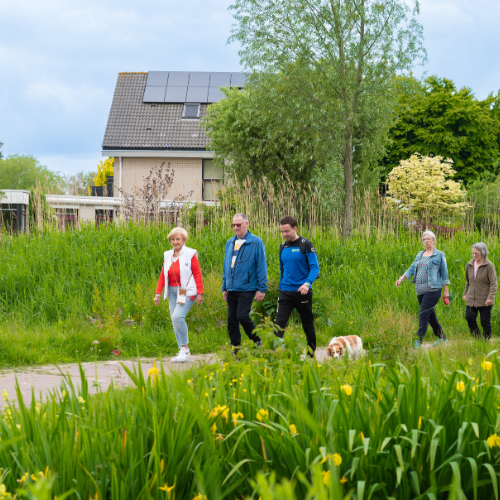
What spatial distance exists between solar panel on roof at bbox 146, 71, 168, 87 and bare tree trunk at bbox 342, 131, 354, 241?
Result: 22263 mm

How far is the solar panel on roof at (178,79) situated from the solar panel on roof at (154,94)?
967 millimetres

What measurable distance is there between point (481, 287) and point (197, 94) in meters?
27.7

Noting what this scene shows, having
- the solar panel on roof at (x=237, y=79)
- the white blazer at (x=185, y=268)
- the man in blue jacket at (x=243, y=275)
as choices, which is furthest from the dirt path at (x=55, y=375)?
the solar panel on roof at (x=237, y=79)

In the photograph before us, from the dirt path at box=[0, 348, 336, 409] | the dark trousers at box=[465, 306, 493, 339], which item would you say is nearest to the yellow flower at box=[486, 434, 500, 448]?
the dirt path at box=[0, 348, 336, 409]

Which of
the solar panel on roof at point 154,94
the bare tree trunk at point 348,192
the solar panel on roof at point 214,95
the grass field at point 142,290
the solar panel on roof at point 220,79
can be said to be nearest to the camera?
the grass field at point 142,290

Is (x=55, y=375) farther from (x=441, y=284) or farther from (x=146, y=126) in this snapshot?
(x=146, y=126)

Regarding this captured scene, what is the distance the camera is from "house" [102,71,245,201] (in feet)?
100

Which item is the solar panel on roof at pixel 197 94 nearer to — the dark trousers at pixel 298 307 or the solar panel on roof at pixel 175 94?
the solar panel on roof at pixel 175 94

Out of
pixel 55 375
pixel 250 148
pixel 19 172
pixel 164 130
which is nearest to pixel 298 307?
pixel 55 375

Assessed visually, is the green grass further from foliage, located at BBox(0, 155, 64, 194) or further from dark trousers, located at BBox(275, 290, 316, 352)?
foliage, located at BBox(0, 155, 64, 194)

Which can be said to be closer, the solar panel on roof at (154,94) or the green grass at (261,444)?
the green grass at (261,444)

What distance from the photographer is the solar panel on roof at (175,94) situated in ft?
109

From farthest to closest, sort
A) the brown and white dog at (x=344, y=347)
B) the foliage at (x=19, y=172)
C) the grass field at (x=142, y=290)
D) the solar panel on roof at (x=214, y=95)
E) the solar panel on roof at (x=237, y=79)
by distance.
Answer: the foliage at (x=19, y=172)
the solar panel on roof at (x=237, y=79)
the solar panel on roof at (x=214, y=95)
the grass field at (x=142, y=290)
the brown and white dog at (x=344, y=347)

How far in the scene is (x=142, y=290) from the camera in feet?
33.1
